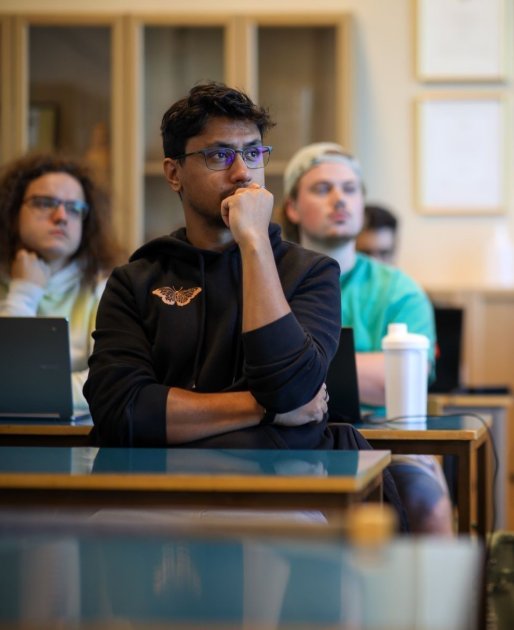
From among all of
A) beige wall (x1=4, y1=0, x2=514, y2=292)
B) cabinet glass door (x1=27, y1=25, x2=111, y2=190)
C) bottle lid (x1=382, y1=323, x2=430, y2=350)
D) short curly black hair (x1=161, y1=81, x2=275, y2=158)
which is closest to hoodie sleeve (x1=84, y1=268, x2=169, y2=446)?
short curly black hair (x1=161, y1=81, x2=275, y2=158)

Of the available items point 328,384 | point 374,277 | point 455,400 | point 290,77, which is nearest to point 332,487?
point 328,384

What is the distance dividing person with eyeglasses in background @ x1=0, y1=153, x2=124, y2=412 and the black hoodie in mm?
877

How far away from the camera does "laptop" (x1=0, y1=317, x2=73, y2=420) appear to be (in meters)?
2.28

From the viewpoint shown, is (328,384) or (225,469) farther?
(328,384)

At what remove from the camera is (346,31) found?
474 centimetres

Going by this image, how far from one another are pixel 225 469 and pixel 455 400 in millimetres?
2367

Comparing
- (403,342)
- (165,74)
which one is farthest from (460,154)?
(403,342)

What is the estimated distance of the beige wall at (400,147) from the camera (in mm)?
5031

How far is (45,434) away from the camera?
222 cm

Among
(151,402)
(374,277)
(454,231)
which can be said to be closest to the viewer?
(151,402)

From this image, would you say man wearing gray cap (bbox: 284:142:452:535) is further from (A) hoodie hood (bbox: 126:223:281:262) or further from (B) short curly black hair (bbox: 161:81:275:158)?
(B) short curly black hair (bbox: 161:81:275:158)

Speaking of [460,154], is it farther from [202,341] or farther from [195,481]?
[195,481]

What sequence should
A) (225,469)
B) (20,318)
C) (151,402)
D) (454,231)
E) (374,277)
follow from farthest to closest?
(454,231) → (374,277) → (20,318) → (151,402) → (225,469)

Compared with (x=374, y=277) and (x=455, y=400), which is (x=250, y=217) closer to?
(x=374, y=277)
